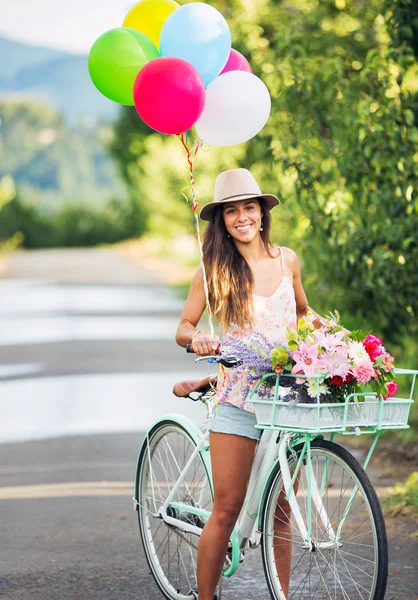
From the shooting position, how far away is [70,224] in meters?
77.8

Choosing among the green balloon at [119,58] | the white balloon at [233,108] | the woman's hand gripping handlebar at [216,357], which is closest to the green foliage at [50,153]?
the green balloon at [119,58]

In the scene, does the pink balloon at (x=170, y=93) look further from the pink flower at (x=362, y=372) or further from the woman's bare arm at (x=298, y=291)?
the pink flower at (x=362, y=372)

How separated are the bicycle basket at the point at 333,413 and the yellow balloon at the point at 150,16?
6.43 ft

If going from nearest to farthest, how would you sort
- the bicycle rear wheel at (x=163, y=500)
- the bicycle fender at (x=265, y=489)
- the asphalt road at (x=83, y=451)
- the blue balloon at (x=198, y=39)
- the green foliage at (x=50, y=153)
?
1. the bicycle fender at (x=265, y=489)
2. the blue balloon at (x=198, y=39)
3. the bicycle rear wheel at (x=163, y=500)
4. the asphalt road at (x=83, y=451)
5. the green foliage at (x=50, y=153)

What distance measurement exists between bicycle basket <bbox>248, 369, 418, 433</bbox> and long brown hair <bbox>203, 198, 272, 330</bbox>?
1.49ft

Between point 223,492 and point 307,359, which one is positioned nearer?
point 307,359

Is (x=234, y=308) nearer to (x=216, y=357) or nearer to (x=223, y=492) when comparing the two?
(x=216, y=357)

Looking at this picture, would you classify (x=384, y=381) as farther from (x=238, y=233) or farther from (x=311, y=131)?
(x=311, y=131)

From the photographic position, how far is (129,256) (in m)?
51.2

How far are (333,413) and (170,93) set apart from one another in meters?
1.57

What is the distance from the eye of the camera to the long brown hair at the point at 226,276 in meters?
4.50

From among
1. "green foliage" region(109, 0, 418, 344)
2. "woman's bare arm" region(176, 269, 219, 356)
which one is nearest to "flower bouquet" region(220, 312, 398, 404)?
"woman's bare arm" region(176, 269, 219, 356)

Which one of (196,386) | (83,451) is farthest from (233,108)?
(83,451)

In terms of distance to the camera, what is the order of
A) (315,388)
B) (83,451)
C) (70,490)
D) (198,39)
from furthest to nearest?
(83,451) → (70,490) → (198,39) → (315,388)
